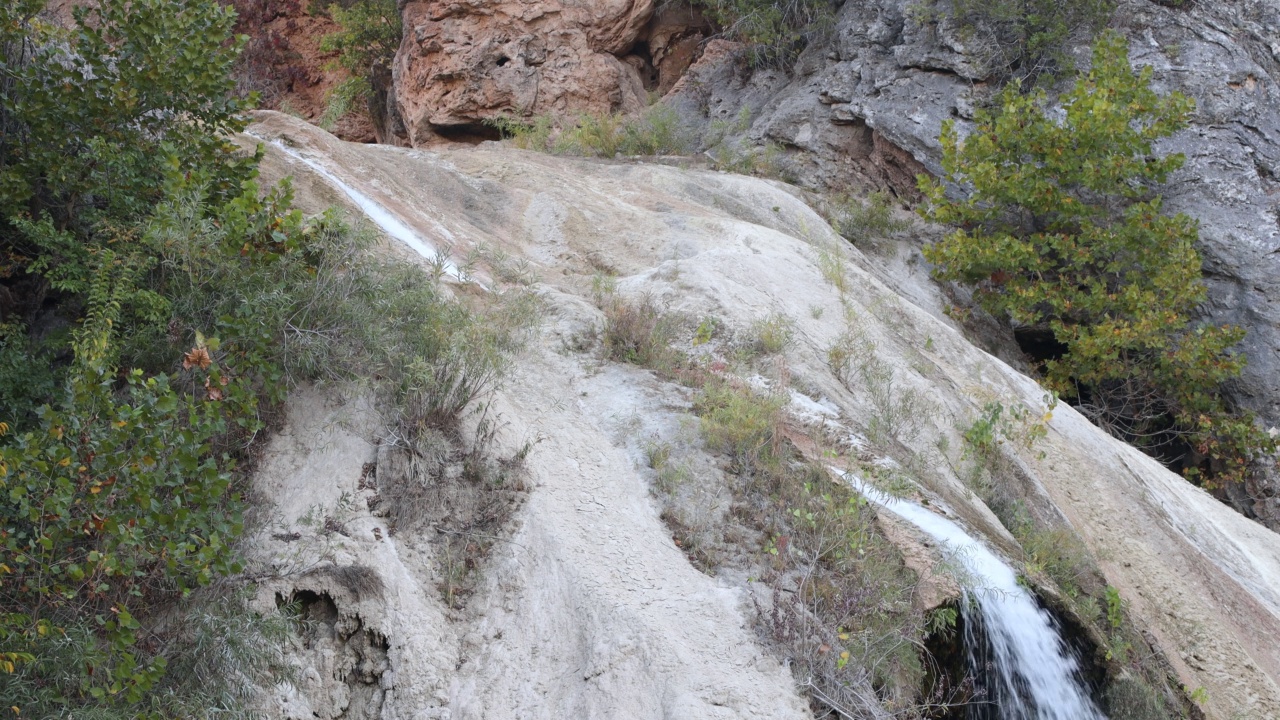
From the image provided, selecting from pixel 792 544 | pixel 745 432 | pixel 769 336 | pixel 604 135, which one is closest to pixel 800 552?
pixel 792 544

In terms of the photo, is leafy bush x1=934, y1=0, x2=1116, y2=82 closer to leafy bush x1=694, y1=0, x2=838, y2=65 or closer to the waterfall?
leafy bush x1=694, y1=0, x2=838, y2=65

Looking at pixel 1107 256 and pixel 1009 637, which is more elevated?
pixel 1009 637

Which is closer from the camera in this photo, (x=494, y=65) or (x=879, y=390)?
(x=879, y=390)

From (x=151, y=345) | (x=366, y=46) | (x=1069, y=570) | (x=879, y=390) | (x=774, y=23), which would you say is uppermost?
(x=151, y=345)

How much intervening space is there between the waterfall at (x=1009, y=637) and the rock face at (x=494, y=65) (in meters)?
11.0

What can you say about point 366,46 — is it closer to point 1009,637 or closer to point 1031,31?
point 1031,31

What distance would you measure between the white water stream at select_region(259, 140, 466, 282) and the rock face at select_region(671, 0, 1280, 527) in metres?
7.79

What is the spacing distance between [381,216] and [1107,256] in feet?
28.9

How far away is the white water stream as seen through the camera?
8.30m

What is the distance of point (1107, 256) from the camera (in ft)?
40.5

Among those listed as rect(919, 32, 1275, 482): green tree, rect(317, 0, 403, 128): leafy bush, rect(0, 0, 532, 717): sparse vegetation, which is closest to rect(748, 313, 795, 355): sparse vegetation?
rect(0, 0, 532, 717): sparse vegetation

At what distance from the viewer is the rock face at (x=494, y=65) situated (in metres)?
15.6

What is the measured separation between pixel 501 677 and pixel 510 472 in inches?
52.4

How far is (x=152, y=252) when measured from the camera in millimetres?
5809
